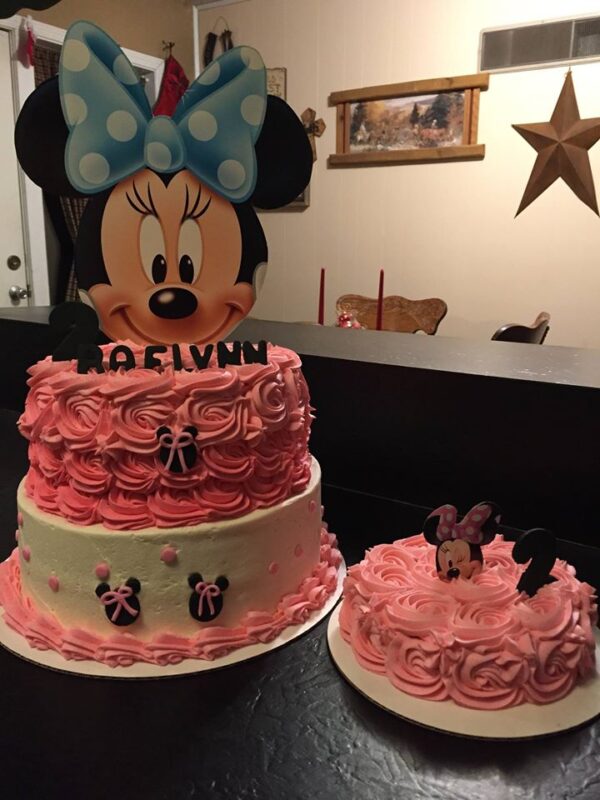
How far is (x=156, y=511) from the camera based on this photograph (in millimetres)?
1113

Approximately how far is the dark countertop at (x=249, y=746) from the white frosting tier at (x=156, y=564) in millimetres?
100

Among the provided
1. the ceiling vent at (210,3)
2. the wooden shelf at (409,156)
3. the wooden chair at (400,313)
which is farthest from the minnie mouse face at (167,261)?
the ceiling vent at (210,3)

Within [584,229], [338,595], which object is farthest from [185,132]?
[584,229]

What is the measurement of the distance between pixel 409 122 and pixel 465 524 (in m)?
2.97

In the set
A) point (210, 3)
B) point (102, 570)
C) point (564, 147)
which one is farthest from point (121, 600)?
point (210, 3)

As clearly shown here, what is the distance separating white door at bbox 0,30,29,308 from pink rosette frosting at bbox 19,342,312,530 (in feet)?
8.22

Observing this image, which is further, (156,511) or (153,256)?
(153,256)

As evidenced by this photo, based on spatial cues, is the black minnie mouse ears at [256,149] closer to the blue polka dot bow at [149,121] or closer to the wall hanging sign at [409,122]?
the blue polka dot bow at [149,121]

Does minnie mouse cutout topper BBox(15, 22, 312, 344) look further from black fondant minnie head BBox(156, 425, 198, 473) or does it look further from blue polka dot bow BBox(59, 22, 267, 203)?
black fondant minnie head BBox(156, 425, 198, 473)

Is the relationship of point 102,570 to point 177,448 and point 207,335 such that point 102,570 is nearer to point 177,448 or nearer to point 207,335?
point 177,448

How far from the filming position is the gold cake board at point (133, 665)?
1.09 meters

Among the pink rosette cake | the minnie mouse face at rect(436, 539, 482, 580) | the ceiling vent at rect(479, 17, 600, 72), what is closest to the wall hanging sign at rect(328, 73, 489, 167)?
the ceiling vent at rect(479, 17, 600, 72)

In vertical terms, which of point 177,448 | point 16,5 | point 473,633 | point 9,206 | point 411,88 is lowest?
point 473,633

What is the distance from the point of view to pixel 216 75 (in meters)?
1.20
